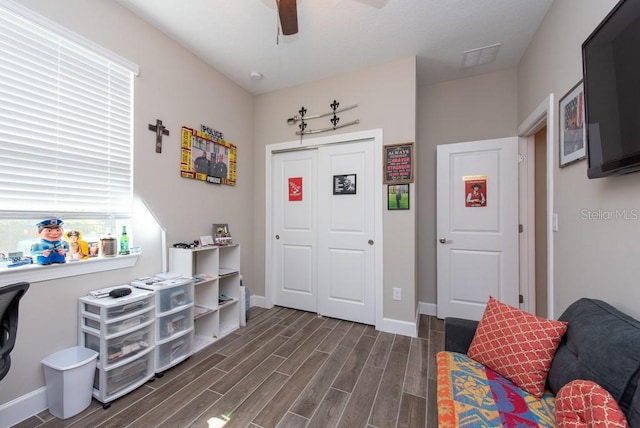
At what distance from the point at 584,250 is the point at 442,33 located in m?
2.05

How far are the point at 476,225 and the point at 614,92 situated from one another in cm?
186

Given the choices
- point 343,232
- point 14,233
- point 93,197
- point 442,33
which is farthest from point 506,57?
point 14,233

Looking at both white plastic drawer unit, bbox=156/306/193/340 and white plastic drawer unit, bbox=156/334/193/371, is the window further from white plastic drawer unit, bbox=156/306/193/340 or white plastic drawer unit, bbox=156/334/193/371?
white plastic drawer unit, bbox=156/334/193/371

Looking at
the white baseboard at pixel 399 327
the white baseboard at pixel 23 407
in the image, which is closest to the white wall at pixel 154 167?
the white baseboard at pixel 23 407

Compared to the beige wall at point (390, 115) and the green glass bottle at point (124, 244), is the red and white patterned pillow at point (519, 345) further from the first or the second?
the green glass bottle at point (124, 244)

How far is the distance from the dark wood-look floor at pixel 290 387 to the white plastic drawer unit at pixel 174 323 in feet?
0.93

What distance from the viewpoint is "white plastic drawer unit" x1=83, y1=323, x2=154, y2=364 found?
5.26 feet

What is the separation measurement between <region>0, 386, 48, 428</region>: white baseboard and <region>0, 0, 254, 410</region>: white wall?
0.11ft

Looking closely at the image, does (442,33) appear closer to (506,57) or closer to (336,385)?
(506,57)

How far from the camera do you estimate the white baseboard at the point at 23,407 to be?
4.58ft

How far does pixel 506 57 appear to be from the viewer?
2580 mm

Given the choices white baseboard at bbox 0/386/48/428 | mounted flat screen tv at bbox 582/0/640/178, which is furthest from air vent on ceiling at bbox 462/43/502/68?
white baseboard at bbox 0/386/48/428

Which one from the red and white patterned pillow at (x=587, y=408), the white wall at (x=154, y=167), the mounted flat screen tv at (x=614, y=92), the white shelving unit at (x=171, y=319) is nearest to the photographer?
the red and white patterned pillow at (x=587, y=408)

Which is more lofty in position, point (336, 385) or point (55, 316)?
point (55, 316)
